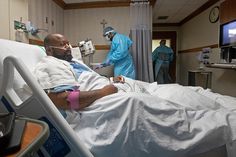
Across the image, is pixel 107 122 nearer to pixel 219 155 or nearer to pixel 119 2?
pixel 219 155

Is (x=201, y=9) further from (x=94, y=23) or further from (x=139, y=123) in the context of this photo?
(x=139, y=123)

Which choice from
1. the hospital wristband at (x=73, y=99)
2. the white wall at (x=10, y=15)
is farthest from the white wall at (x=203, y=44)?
the white wall at (x=10, y=15)

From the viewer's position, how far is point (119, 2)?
150 inches

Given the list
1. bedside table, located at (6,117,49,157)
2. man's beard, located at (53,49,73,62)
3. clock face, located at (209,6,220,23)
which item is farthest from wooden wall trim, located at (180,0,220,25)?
bedside table, located at (6,117,49,157)

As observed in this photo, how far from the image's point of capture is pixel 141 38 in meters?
3.71

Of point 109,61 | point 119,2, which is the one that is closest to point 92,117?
point 109,61

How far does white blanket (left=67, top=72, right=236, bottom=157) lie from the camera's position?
99 cm

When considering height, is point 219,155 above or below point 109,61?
below

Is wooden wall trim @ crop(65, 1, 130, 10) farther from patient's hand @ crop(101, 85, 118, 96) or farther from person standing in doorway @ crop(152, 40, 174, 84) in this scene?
patient's hand @ crop(101, 85, 118, 96)

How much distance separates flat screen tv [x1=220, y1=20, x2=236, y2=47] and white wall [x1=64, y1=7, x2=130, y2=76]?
1593mm

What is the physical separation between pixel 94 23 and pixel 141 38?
37.4 inches

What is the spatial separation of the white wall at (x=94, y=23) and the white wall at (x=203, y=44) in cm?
159

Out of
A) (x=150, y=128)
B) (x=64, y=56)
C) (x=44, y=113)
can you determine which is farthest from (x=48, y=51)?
(x=150, y=128)

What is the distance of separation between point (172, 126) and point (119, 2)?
3.25 meters
